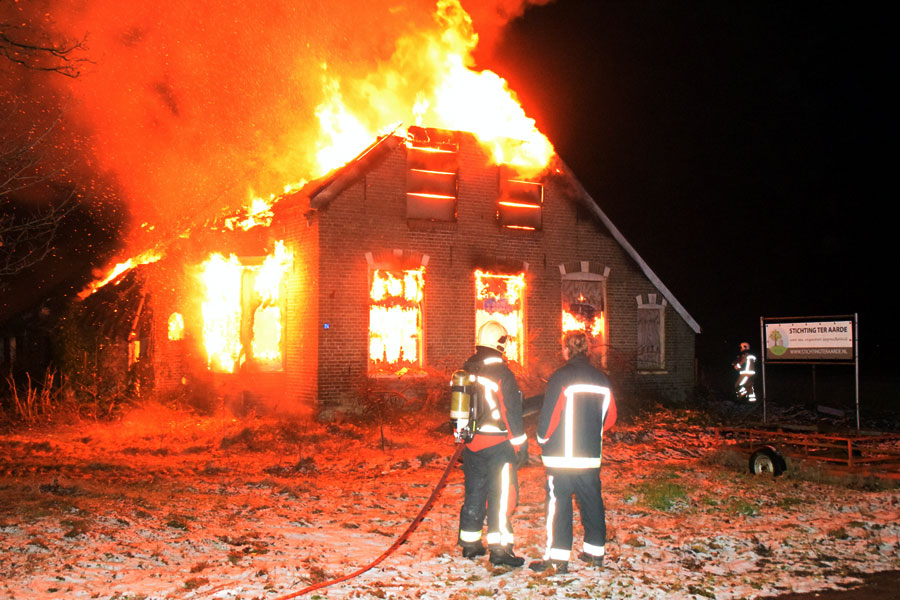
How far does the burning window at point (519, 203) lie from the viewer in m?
17.6

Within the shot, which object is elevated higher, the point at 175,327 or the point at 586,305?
the point at 586,305

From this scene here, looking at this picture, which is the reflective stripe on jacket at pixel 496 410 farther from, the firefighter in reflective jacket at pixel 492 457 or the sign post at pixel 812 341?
the sign post at pixel 812 341

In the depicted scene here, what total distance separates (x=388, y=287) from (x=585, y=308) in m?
5.29

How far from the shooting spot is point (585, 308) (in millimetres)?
18531

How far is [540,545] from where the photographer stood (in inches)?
275

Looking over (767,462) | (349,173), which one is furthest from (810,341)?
(349,173)

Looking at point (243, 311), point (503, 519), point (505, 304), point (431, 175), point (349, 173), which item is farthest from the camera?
point (505, 304)

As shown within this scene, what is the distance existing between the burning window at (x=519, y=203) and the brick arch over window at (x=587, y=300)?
140 centimetres

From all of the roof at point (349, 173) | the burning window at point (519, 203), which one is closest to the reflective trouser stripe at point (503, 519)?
the roof at point (349, 173)

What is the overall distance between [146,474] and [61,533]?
3.68 metres

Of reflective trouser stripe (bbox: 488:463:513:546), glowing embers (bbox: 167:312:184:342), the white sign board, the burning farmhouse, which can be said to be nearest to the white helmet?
reflective trouser stripe (bbox: 488:463:513:546)

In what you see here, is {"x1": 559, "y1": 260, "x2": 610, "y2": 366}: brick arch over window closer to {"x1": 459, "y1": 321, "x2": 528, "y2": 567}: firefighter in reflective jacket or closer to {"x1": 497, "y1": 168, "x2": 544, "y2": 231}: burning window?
{"x1": 497, "y1": 168, "x2": 544, "y2": 231}: burning window

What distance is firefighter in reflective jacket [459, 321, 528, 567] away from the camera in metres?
6.32

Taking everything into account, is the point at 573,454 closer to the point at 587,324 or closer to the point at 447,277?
the point at 447,277
